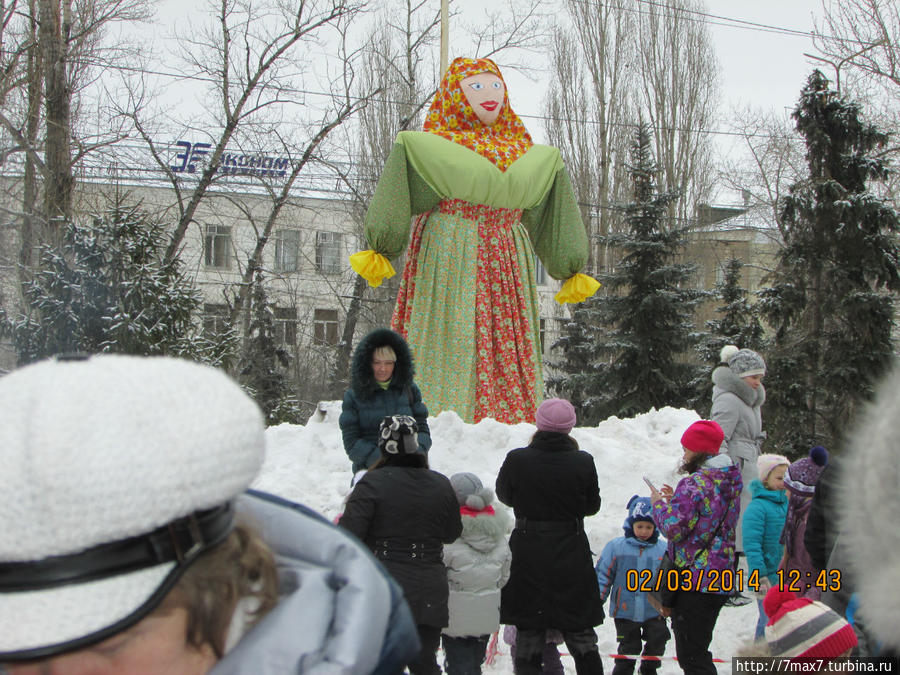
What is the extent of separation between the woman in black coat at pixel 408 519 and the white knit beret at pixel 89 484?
9.08 ft

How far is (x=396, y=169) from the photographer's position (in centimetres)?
710

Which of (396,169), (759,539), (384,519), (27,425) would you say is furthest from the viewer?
(396,169)

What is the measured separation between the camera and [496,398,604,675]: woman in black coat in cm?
406

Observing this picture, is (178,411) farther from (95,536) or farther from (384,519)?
(384,519)

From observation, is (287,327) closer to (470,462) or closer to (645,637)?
(470,462)

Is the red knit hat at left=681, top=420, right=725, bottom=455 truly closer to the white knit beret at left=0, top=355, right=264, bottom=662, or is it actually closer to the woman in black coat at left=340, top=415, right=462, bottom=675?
the woman in black coat at left=340, top=415, right=462, bottom=675

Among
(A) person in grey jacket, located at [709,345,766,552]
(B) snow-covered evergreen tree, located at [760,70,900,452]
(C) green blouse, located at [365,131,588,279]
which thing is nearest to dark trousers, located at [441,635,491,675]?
(A) person in grey jacket, located at [709,345,766,552]

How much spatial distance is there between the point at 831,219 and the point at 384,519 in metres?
9.14

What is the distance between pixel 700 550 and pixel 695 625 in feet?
1.11

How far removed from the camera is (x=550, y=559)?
4082 millimetres

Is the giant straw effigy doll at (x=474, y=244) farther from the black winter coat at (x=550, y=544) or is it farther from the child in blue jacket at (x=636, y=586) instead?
the black winter coat at (x=550, y=544)

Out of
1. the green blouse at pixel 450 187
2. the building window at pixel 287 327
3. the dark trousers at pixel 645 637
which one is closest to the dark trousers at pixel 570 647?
the dark trousers at pixel 645 637

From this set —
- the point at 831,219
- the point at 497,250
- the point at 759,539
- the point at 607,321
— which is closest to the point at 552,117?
the point at 607,321

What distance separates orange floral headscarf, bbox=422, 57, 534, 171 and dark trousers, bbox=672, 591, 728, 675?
4229mm
